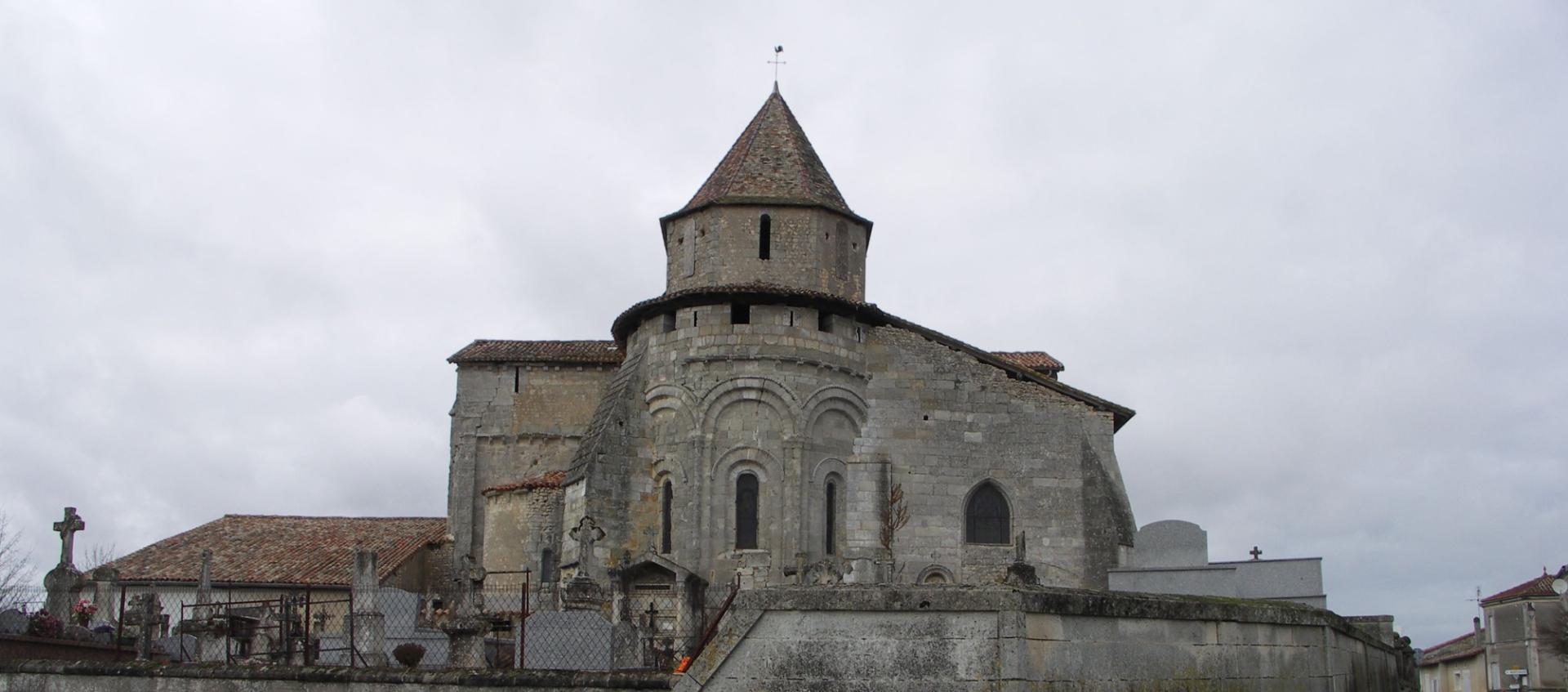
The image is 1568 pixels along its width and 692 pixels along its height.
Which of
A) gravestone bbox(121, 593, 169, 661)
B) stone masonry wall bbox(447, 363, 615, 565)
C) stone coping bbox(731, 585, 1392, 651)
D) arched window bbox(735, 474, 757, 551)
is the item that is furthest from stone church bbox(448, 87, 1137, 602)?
stone coping bbox(731, 585, 1392, 651)

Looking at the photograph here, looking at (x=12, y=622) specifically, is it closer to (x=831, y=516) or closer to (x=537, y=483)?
(x=537, y=483)

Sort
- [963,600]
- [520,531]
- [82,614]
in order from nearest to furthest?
1. [963,600]
2. [82,614]
3. [520,531]

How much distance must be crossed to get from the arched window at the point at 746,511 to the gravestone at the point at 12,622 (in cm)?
1249

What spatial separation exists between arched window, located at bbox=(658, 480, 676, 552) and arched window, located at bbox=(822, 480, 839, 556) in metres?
2.92

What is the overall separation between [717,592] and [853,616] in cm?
1605

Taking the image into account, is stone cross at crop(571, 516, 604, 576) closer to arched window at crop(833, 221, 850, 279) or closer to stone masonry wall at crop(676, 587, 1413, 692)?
arched window at crop(833, 221, 850, 279)

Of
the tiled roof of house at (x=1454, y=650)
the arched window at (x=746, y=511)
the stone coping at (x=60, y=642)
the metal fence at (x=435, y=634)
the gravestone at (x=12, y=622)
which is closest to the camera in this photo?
the stone coping at (x=60, y=642)

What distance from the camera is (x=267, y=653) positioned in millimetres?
17375

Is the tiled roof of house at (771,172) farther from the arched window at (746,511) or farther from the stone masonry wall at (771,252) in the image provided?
the arched window at (746,511)

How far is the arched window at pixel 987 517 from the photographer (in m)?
28.5

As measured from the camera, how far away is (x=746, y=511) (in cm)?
2688

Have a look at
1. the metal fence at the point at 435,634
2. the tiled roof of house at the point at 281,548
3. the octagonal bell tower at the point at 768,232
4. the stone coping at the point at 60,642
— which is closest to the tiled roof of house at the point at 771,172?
the octagonal bell tower at the point at 768,232

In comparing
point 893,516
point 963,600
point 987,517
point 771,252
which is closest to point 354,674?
point 963,600

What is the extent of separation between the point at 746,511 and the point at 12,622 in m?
12.9
